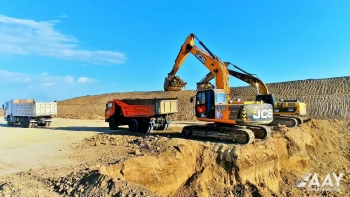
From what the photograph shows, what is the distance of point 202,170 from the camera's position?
32.3 feet

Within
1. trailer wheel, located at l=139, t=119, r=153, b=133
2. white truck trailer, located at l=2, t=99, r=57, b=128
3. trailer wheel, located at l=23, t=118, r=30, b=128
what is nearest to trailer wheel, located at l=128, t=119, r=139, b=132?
trailer wheel, located at l=139, t=119, r=153, b=133

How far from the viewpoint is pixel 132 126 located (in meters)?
17.4

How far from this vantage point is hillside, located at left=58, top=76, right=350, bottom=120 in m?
30.9

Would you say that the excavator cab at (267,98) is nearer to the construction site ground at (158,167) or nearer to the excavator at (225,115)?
the construction site ground at (158,167)

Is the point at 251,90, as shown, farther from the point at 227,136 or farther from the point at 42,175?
the point at 42,175

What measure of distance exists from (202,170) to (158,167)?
166 cm

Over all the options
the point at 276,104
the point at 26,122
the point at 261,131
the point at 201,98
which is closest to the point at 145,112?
the point at 201,98

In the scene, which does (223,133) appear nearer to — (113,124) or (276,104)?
(113,124)

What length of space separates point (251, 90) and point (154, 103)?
29.4 m

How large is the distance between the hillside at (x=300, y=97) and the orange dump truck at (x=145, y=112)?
Answer: 1058 cm

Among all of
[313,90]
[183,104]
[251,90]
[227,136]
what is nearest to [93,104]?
[183,104]

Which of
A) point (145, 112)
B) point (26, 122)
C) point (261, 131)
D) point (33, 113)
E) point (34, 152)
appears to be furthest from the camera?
point (26, 122)

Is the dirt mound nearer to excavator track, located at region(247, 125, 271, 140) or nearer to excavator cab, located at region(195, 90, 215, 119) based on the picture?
excavator track, located at region(247, 125, 271, 140)

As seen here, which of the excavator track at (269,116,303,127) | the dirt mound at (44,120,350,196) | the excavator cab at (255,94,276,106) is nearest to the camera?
the dirt mound at (44,120,350,196)
